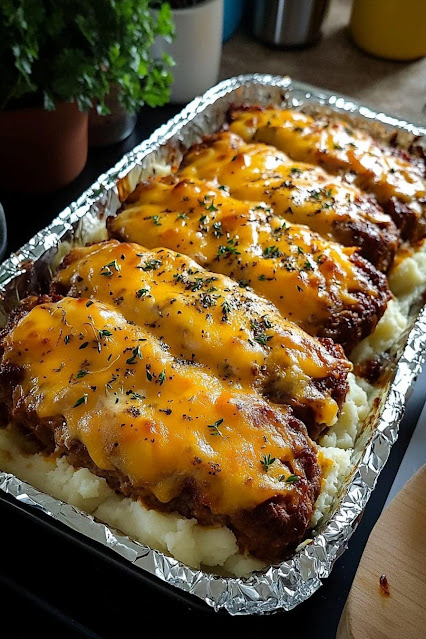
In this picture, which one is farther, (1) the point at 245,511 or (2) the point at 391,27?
(2) the point at 391,27

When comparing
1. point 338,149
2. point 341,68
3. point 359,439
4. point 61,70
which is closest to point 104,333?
point 359,439

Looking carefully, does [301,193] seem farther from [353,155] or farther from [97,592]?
[97,592]

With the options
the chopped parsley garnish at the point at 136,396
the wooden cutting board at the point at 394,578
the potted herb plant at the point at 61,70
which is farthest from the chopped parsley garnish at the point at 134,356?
the potted herb plant at the point at 61,70

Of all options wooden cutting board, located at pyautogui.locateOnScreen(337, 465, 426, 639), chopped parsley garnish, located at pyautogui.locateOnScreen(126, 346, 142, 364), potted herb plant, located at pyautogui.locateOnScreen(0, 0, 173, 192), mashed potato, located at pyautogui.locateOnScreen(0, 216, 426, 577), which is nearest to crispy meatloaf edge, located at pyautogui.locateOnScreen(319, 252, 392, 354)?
mashed potato, located at pyautogui.locateOnScreen(0, 216, 426, 577)

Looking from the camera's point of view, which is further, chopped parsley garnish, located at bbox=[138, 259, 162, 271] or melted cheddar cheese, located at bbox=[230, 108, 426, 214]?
melted cheddar cheese, located at bbox=[230, 108, 426, 214]

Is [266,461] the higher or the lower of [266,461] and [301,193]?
the lower

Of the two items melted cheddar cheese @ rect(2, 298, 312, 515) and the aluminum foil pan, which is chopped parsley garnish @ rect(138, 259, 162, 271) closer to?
melted cheddar cheese @ rect(2, 298, 312, 515)
